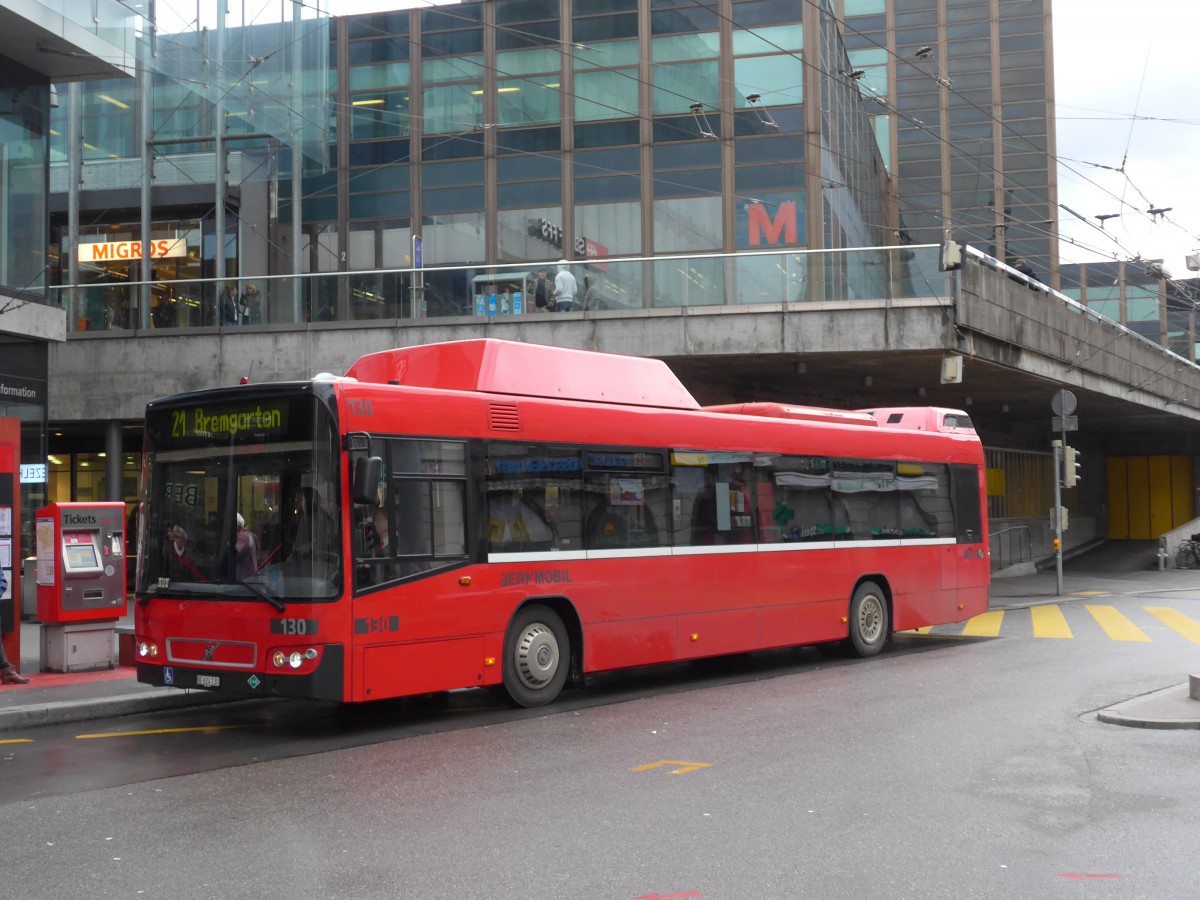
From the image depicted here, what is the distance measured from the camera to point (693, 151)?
31.8 meters

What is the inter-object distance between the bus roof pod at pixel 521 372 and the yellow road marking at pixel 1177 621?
9.44 meters

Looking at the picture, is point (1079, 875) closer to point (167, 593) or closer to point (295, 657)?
point (295, 657)

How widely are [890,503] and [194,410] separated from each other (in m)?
9.14

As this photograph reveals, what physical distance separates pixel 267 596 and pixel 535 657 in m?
2.69

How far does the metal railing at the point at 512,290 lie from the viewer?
70.0ft

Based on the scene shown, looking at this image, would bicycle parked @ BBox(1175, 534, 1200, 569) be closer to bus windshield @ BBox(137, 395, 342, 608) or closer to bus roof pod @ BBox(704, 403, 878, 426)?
bus roof pod @ BBox(704, 403, 878, 426)

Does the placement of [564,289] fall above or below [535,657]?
above

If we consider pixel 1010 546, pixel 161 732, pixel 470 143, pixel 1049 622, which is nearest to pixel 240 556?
pixel 161 732

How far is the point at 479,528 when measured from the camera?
10.8 metres

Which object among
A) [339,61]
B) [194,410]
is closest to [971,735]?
[194,410]

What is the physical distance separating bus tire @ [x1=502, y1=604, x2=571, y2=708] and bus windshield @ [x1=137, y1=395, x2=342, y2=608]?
2.11m

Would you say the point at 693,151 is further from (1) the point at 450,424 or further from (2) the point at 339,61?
(1) the point at 450,424

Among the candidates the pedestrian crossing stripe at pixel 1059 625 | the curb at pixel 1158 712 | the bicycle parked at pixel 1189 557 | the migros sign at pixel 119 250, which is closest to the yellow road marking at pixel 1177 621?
the pedestrian crossing stripe at pixel 1059 625

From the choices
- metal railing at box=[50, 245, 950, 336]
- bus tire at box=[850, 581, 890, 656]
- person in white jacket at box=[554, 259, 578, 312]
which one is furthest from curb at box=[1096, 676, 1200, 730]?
person in white jacket at box=[554, 259, 578, 312]
